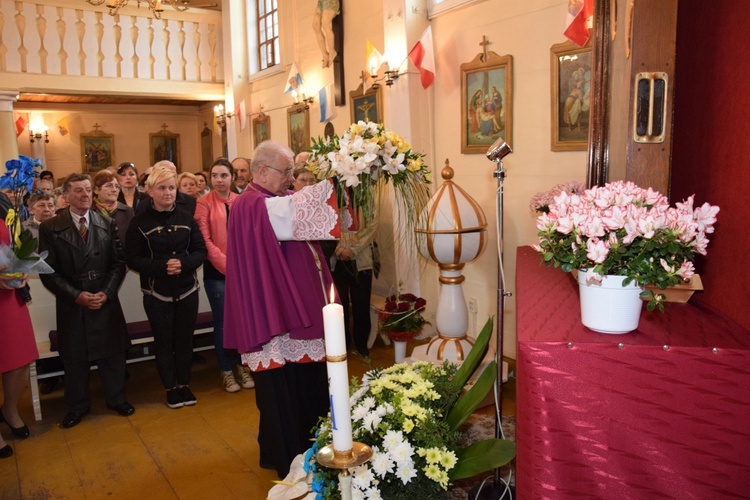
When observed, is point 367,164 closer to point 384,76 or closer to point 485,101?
point 485,101

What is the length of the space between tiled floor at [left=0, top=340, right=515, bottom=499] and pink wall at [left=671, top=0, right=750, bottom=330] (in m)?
2.48

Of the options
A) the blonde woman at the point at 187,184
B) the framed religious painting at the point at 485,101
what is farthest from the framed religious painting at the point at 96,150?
the framed religious painting at the point at 485,101

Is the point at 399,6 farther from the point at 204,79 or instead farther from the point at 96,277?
the point at 204,79

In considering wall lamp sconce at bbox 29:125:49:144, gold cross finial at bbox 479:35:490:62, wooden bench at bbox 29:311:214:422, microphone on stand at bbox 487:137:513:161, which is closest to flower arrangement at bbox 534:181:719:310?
microphone on stand at bbox 487:137:513:161

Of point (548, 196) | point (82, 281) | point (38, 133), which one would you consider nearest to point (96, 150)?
point (38, 133)

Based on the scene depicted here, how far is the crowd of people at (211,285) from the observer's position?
3.13 m

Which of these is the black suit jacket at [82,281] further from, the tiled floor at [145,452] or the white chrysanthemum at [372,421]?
the white chrysanthemum at [372,421]

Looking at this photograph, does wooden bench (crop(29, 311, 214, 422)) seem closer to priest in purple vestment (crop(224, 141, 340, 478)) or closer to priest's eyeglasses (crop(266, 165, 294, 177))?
priest in purple vestment (crop(224, 141, 340, 478))

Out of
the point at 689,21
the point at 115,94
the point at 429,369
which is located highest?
the point at 115,94

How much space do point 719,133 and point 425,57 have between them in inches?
170

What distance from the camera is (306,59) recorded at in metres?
8.70

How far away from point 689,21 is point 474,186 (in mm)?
3768

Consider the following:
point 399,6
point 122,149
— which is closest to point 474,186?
point 399,6

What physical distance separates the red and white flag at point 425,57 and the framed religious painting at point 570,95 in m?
1.38
